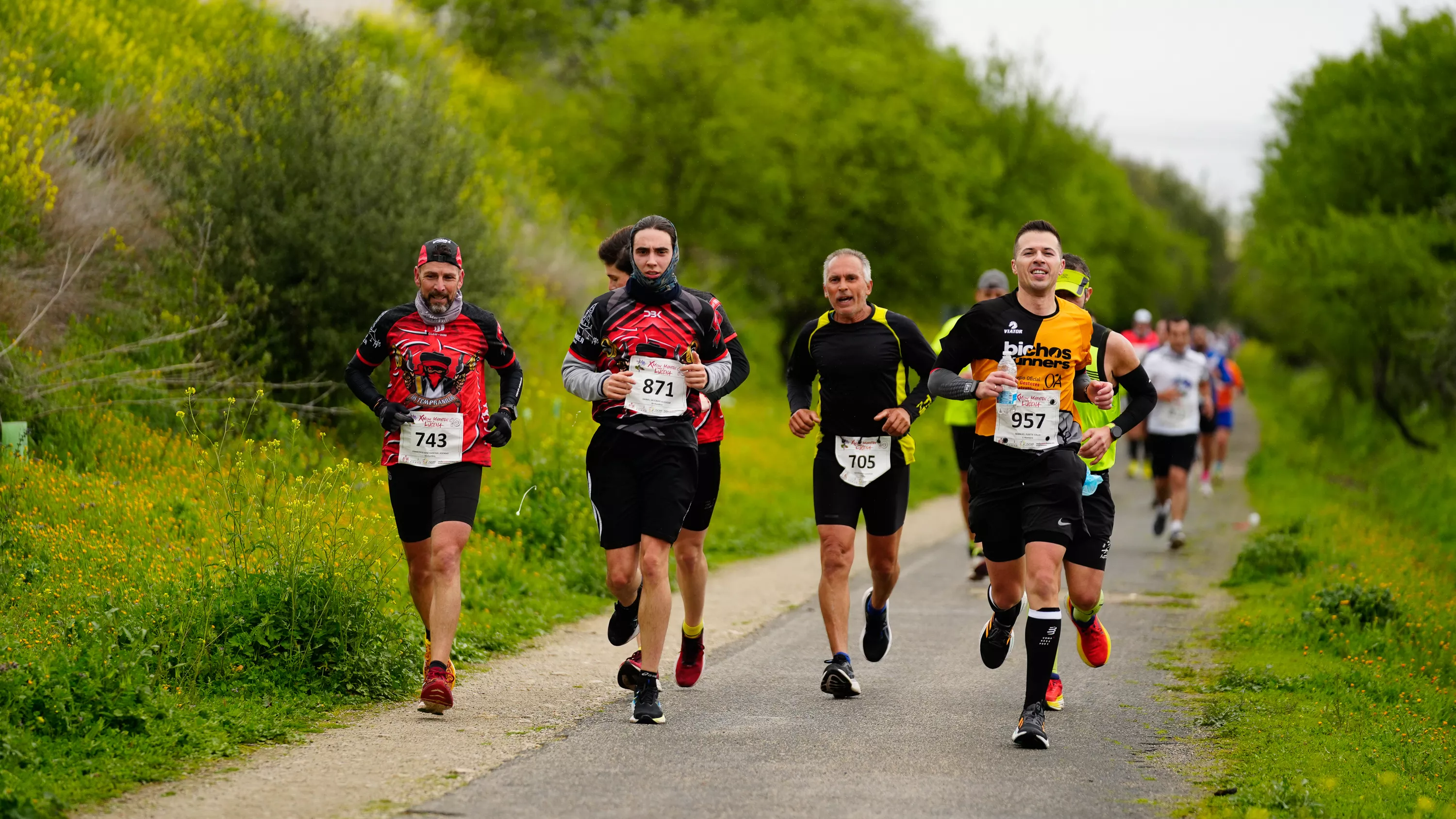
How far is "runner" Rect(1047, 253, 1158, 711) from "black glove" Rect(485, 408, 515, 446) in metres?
2.78

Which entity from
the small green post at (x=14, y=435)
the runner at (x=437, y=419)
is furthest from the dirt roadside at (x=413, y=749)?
the small green post at (x=14, y=435)

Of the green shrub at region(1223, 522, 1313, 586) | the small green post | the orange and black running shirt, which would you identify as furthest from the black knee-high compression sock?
the small green post

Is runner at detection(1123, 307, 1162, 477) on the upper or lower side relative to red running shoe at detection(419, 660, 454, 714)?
upper

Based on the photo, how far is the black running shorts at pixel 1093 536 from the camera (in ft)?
26.0

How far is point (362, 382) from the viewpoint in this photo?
7.75 meters

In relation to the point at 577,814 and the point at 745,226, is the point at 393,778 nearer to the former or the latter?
the point at 577,814

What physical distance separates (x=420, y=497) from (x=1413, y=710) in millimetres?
5272

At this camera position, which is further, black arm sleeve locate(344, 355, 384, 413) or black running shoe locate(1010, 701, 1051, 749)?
black arm sleeve locate(344, 355, 384, 413)

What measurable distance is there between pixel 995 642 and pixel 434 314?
3.29 m

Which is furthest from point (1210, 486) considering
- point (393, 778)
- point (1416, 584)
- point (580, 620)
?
point (393, 778)

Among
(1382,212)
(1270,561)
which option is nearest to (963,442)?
(1270,561)

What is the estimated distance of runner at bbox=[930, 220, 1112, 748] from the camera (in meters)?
7.14

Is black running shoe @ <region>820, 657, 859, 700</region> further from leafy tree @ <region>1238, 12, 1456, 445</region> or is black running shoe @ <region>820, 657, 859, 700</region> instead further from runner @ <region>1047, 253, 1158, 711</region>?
leafy tree @ <region>1238, 12, 1456, 445</region>

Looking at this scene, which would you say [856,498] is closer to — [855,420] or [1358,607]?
[855,420]
